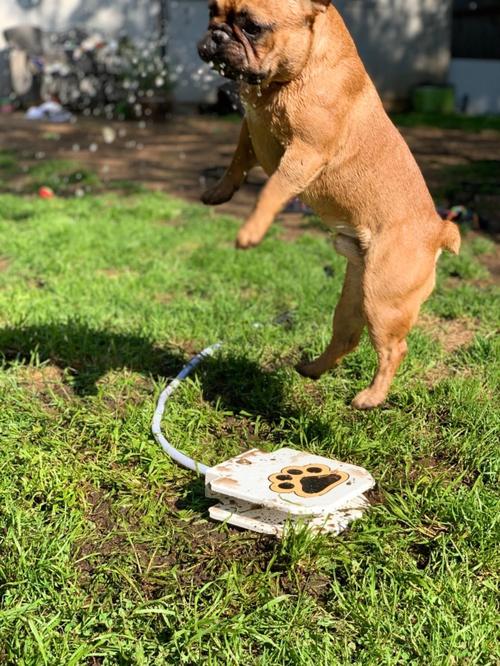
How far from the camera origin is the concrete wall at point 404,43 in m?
16.0

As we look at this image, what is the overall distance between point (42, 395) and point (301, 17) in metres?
2.27

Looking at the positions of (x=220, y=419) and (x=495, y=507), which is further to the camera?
(x=220, y=419)

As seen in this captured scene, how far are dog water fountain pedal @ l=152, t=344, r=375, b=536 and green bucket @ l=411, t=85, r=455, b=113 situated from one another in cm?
1347

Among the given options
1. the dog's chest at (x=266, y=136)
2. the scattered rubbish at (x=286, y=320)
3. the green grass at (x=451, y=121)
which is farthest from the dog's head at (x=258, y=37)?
the green grass at (x=451, y=121)

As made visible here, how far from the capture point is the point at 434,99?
15.7 meters

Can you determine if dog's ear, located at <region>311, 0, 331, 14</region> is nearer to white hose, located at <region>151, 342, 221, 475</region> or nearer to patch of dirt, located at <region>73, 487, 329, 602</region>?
white hose, located at <region>151, 342, 221, 475</region>

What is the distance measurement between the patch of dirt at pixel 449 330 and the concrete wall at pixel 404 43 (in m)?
11.8

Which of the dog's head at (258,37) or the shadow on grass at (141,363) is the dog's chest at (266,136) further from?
the shadow on grass at (141,363)

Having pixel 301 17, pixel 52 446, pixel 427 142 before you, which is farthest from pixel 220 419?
pixel 427 142

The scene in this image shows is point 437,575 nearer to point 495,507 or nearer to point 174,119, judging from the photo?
point 495,507

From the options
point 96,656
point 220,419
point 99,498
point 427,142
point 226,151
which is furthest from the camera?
point 427,142

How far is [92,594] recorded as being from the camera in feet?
9.31

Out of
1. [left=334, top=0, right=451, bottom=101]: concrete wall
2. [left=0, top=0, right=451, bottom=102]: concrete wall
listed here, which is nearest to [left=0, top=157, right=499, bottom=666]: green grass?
[left=0, top=0, right=451, bottom=102]: concrete wall

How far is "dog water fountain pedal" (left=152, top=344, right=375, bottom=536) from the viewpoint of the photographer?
3.09 meters
